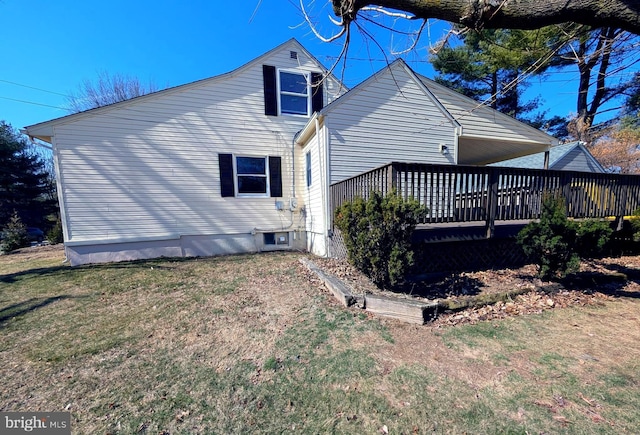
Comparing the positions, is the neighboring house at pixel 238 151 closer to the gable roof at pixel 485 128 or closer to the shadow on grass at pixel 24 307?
the gable roof at pixel 485 128

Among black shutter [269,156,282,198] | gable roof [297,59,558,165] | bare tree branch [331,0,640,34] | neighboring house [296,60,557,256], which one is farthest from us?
gable roof [297,59,558,165]

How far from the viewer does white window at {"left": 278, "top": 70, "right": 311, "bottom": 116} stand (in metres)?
8.12

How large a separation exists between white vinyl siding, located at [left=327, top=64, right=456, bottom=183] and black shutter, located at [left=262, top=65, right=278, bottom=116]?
255cm

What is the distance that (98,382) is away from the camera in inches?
90.1

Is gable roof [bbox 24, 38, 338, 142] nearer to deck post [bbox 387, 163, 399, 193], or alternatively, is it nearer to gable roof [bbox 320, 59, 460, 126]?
gable roof [bbox 320, 59, 460, 126]

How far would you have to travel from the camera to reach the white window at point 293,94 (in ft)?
26.7

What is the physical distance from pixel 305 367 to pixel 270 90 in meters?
8.03

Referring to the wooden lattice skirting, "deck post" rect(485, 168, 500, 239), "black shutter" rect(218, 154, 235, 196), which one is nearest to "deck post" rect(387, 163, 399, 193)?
the wooden lattice skirting

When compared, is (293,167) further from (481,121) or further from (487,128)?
(487,128)

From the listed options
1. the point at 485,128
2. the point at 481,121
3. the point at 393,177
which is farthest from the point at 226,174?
the point at 485,128

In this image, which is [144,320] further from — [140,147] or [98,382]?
[140,147]

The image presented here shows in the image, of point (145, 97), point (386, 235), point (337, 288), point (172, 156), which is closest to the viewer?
point (386, 235)

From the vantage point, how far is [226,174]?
7.64 metres

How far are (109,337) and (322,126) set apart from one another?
5824mm
